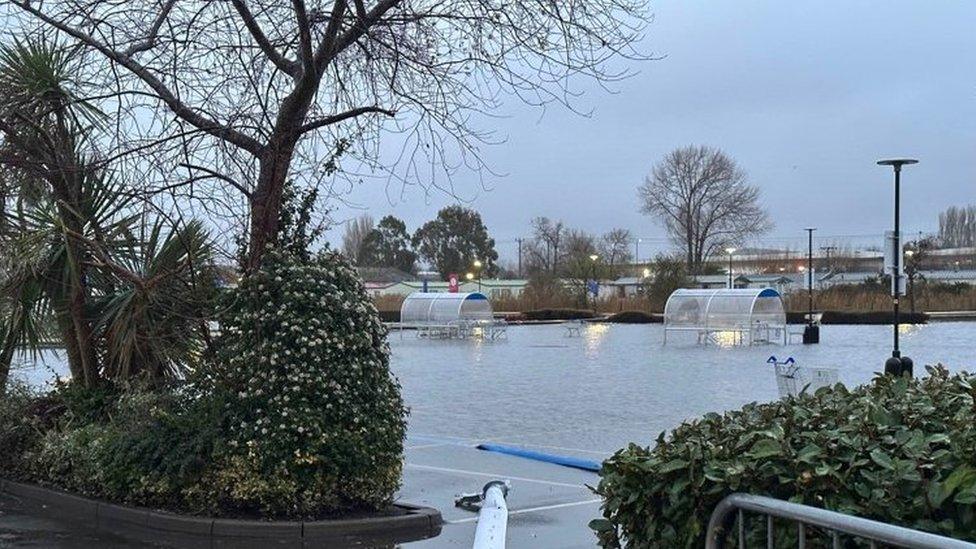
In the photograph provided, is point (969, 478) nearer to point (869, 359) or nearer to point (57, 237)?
point (57, 237)

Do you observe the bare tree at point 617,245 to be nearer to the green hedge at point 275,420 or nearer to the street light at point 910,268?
the street light at point 910,268

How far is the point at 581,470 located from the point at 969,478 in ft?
25.4

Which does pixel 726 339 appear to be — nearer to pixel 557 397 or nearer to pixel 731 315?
pixel 731 315

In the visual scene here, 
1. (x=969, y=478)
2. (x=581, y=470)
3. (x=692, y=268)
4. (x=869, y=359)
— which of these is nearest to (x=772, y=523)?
(x=969, y=478)

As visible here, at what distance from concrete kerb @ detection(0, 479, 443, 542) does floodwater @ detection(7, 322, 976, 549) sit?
270 millimetres

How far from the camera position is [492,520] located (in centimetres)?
744

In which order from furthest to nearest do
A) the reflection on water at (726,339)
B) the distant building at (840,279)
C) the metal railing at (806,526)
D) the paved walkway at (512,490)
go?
1. the distant building at (840,279)
2. the reflection on water at (726,339)
3. the paved walkway at (512,490)
4. the metal railing at (806,526)

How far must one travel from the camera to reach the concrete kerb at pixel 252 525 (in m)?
7.42

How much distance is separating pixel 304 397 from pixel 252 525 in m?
1.04

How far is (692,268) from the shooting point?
7200 cm

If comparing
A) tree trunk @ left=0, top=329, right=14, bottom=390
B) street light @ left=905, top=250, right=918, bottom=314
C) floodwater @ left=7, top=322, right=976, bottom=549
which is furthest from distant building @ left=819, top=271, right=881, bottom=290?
tree trunk @ left=0, top=329, right=14, bottom=390

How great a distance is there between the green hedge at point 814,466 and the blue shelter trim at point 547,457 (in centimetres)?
604

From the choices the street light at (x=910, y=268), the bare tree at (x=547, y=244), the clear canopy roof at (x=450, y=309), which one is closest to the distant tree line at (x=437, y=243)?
the bare tree at (x=547, y=244)

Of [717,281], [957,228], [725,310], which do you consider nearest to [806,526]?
[725,310]
